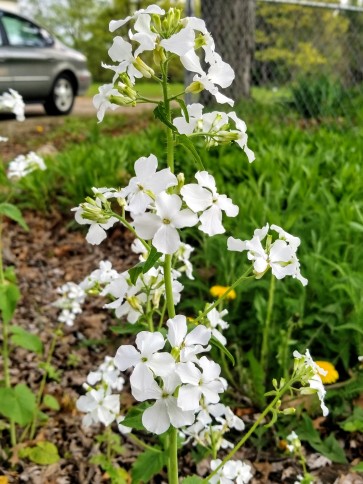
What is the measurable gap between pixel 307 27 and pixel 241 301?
16.8 feet

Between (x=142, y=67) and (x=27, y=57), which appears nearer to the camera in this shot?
(x=142, y=67)

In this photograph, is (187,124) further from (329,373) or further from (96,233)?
(329,373)

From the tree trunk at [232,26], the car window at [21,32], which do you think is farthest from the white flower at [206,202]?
the car window at [21,32]

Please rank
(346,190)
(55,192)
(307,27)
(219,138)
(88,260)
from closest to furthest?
(219,138), (346,190), (88,260), (55,192), (307,27)

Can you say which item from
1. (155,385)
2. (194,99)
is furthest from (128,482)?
(194,99)

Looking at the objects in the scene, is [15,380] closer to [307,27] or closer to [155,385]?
[155,385]

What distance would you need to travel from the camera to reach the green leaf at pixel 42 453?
1.89 metres

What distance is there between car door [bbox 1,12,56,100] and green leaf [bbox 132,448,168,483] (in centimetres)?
730

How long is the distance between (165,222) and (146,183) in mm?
68

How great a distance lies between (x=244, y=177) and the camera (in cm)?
348

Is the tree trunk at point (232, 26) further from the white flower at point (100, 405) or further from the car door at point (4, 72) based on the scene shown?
the white flower at point (100, 405)

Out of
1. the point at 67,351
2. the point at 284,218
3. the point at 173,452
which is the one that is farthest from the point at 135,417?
the point at 284,218

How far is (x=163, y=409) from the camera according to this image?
1.01 metres

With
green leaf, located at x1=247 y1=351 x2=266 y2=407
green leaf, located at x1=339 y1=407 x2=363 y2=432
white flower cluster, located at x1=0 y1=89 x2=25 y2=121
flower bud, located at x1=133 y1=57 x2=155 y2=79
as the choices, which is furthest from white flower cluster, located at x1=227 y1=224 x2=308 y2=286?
white flower cluster, located at x1=0 y1=89 x2=25 y2=121
